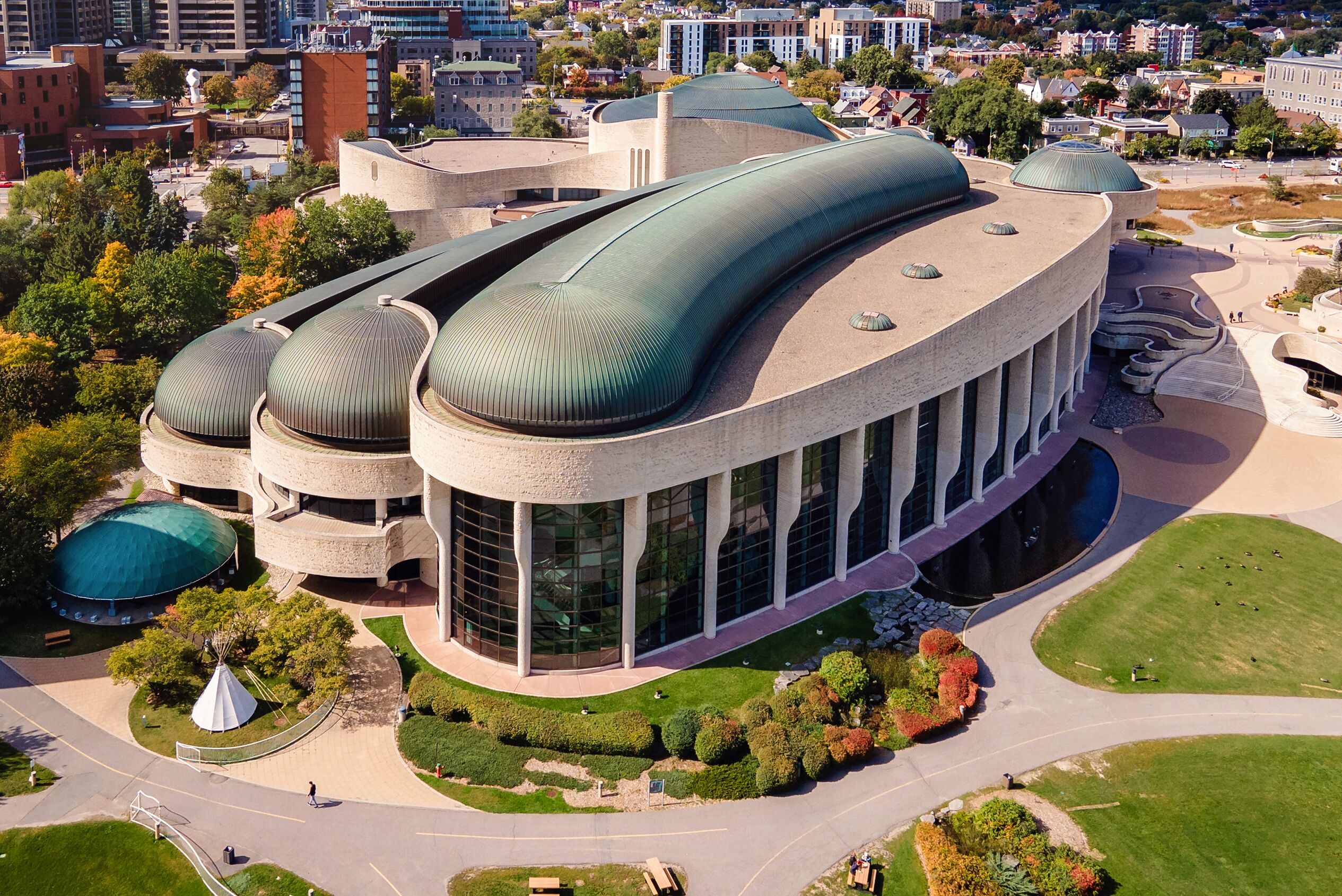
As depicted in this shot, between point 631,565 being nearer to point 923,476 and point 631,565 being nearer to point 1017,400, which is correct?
point 923,476

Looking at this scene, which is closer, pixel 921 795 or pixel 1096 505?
pixel 921 795

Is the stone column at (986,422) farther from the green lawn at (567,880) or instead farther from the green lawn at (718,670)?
the green lawn at (567,880)

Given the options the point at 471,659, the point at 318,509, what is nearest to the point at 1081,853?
the point at 471,659

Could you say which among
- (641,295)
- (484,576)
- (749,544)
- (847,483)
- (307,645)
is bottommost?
(307,645)

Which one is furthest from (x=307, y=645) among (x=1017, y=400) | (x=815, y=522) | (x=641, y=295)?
(x=1017, y=400)

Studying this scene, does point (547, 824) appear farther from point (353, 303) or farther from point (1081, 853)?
point (353, 303)

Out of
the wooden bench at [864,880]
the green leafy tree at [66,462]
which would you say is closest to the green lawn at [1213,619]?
the wooden bench at [864,880]
